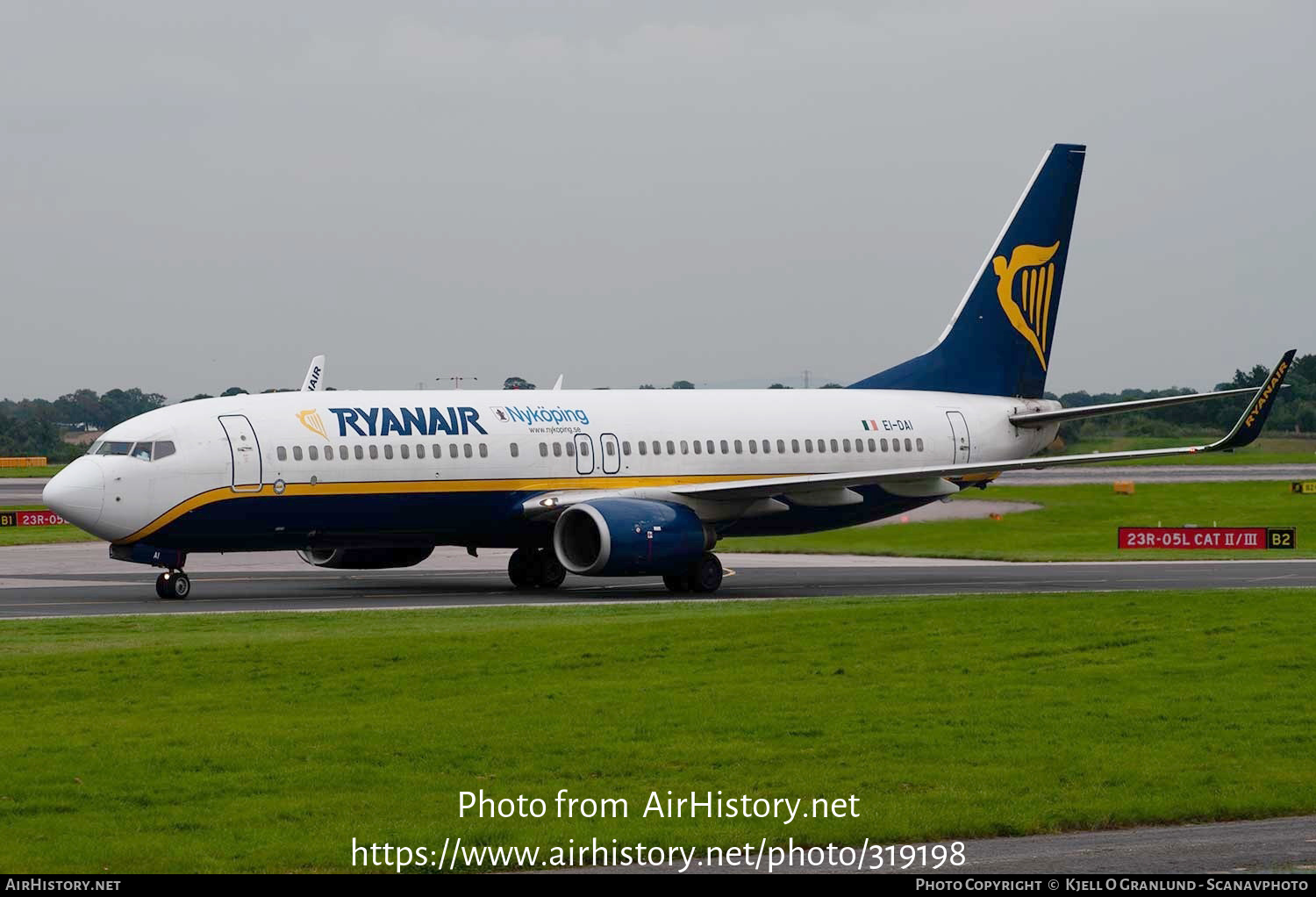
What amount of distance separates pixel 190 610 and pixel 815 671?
47.5 ft

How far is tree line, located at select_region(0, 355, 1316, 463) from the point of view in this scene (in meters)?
124

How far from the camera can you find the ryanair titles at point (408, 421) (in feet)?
121

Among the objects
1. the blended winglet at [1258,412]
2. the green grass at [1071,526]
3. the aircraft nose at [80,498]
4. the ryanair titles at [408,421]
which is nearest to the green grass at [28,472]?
the green grass at [1071,526]

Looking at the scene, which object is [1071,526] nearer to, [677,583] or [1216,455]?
[677,583]

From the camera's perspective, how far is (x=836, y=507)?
42.4 metres

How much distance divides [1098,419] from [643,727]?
89248mm

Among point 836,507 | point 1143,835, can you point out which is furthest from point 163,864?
point 836,507

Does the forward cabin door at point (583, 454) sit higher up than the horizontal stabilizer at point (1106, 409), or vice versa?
the horizontal stabilizer at point (1106, 409)

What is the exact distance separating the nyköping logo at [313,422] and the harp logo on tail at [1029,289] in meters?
20.0

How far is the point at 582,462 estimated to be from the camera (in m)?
39.7

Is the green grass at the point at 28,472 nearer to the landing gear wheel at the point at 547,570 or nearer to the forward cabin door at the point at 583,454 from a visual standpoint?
the landing gear wheel at the point at 547,570

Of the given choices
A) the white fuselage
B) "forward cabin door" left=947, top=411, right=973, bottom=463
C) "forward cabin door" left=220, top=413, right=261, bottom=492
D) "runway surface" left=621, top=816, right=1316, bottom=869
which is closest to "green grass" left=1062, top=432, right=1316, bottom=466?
"forward cabin door" left=947, top=411, right=973, bottom=463

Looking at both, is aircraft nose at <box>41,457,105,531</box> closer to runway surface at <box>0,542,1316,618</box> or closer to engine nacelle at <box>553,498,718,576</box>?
runway surface at <box>0,542,1316,618</box>

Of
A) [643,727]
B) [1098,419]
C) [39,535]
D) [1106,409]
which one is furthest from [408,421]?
[1098,419]
